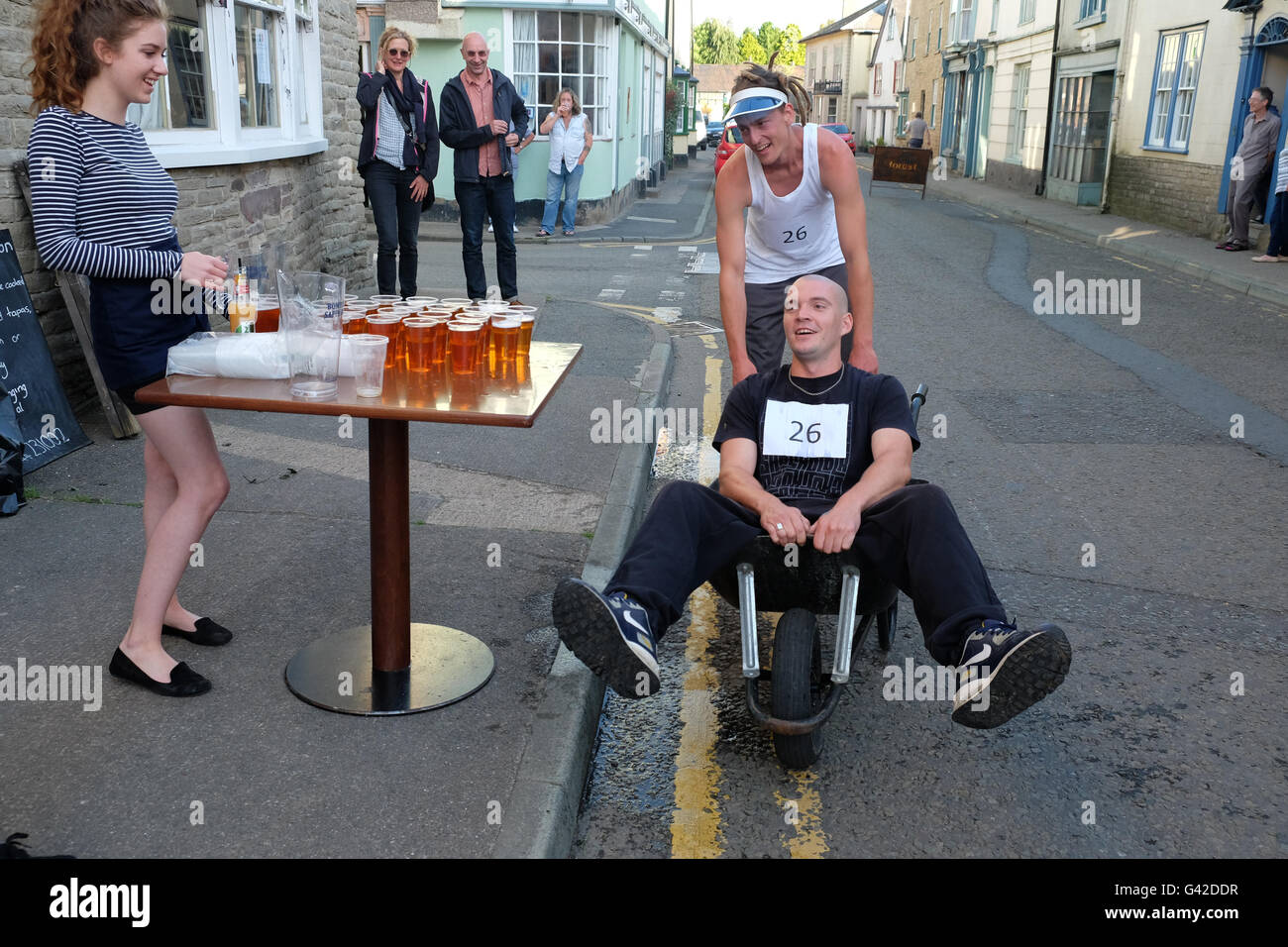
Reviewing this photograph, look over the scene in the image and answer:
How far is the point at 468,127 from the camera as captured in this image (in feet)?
31.1

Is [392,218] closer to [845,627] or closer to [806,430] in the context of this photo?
[806,430]

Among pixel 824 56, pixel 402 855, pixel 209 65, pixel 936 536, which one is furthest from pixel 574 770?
pixel 824 56

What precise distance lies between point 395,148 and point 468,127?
727 millimetres

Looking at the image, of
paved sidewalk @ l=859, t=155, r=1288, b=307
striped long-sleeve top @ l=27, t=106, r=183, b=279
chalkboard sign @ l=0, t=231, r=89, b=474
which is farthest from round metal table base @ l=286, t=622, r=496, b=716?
paved sidewalk @ l=859, t=155, r=1288, b=307

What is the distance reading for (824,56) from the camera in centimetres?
7631

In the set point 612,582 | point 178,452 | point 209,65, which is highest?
point 209,65

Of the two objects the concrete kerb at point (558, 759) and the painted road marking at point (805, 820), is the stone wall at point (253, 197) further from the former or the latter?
the painted road marking at point (805, 820)

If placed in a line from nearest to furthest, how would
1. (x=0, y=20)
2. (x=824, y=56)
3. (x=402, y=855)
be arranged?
(x=402, y=855)
(x=0, y=20)
(x=824, y=56)

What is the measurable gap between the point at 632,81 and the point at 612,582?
2073 centimetres

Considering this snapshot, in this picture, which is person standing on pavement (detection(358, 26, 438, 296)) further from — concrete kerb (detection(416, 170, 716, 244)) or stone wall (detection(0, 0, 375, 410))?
concrete kerb (detection(416, 170, 716, 244))

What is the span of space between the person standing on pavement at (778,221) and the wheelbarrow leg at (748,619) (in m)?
1.09

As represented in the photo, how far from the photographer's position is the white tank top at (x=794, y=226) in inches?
167

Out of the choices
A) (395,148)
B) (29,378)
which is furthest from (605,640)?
(395,148)
